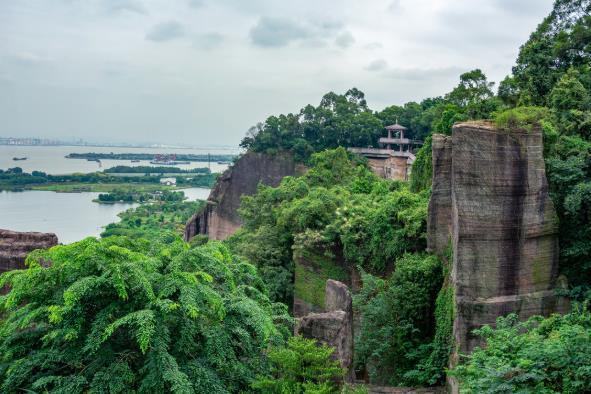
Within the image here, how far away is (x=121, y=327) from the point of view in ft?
26.2

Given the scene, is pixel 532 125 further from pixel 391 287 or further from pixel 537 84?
pixel 537 84

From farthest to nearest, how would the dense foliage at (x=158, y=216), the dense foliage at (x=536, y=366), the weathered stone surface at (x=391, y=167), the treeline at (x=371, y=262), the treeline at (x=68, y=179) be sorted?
the treeline at (x=68, y=179), the dense foliage at (x=158, y=216), the weathered stone surface at (x=391, y=167), the treeline at (x=371, y=262), the dense foliage at (x=536, y=366)

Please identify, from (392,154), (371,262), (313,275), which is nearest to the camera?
(371,262)

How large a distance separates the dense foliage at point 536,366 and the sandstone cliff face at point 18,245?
8222 mm

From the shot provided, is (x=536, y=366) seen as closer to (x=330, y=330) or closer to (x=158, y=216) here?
(x=330, y=330)

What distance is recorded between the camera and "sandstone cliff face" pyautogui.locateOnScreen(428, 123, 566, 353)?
1139cm

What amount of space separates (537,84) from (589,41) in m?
2.29

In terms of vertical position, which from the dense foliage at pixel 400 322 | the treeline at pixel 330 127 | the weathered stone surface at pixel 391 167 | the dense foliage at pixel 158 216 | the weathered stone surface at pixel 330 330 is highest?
Result: the treeline at pixel 330 127

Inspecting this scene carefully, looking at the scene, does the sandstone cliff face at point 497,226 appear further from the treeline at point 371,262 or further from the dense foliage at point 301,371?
the dense foliage at point 301,371

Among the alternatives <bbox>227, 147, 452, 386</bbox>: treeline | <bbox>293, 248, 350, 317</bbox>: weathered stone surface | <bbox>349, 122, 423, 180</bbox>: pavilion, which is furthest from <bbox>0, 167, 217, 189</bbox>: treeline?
<bbox>293, 248, 350, 317</bbox>: weathered stone surface

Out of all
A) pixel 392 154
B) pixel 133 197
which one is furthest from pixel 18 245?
pixel 133 197

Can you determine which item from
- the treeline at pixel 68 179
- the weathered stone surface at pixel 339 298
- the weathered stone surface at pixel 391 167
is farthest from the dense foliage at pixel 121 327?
the treeline at pixel 68 179

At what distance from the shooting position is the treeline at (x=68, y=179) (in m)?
104

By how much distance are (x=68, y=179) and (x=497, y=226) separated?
113267mm
